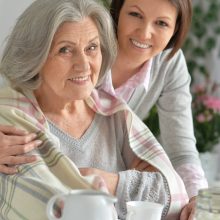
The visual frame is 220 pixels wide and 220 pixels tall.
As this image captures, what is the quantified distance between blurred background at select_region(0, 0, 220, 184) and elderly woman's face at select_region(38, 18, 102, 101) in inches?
72.3

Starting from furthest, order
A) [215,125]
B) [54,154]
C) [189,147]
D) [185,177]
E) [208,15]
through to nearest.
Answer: [208,15] < [215,125] < [189,147] < [185,177] < [54,154]

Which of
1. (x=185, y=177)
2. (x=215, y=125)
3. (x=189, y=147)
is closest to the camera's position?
(x=185, y=177)

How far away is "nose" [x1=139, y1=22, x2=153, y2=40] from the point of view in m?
1.88

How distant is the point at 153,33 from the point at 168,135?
1.29 feet

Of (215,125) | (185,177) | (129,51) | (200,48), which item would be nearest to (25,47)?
(129,51)

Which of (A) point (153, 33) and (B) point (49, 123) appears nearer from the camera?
(B) point (49, 123)

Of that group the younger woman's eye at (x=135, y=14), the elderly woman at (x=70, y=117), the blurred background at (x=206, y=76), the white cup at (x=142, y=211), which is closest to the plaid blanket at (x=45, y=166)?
the elderly woman at (x=70, y=117)

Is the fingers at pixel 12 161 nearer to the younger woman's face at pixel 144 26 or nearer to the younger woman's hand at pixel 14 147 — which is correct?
the younger woman's hand at pixel 14 147

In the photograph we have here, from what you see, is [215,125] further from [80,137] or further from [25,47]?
[25,47]

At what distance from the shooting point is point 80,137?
171cm

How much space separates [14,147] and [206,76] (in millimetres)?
2413

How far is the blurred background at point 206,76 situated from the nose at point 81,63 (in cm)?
188

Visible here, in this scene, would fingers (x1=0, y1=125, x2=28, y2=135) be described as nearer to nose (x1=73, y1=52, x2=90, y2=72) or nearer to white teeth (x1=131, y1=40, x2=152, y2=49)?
nose (x1=73, y1=52, x2=90, y2=72)

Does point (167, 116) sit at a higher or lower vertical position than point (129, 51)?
lower
